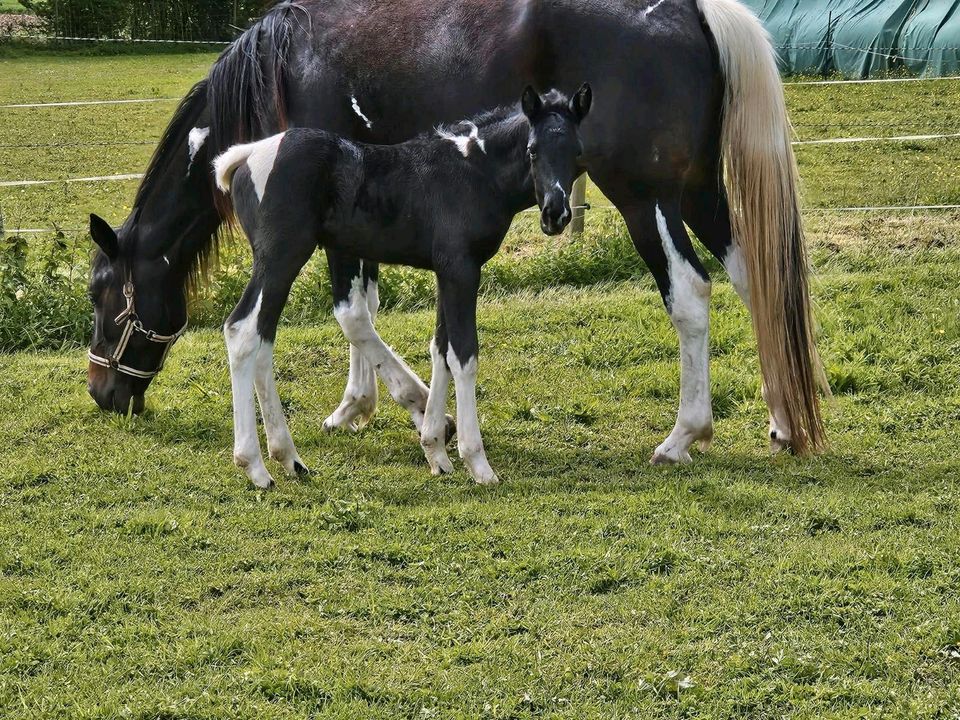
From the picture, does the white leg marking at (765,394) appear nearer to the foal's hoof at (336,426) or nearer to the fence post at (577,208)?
the foal's hoof at (336,426)

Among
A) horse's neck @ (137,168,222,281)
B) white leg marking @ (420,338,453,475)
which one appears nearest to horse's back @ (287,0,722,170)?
horse's neck @ (137,168,222,281)

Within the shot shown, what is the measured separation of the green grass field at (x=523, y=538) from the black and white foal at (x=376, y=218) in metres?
0.41

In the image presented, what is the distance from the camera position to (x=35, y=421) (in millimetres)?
6656

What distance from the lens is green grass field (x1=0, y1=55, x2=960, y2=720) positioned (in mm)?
3932

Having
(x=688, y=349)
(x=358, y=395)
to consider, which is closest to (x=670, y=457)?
(x=688, y=349)

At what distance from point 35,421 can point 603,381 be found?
126 inches

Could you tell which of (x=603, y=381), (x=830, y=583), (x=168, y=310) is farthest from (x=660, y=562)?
(x=168, y=310)

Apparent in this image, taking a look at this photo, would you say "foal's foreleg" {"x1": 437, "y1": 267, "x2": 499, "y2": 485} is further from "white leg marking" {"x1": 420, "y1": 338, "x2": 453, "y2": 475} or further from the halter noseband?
the halter noseband

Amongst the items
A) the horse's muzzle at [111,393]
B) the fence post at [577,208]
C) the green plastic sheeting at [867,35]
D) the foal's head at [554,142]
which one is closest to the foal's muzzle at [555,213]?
the foal's head at [554,142]

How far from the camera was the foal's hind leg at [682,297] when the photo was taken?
5.74 meters

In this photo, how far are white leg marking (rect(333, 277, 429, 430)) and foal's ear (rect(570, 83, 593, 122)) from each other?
154cm

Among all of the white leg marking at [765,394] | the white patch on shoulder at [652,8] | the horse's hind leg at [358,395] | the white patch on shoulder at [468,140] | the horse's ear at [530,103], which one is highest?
the white patch on shoulder at [652,8]

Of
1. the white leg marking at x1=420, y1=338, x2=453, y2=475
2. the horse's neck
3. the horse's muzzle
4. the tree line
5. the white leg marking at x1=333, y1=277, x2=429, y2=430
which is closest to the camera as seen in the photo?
the white leg marking at x1=420, y1=338, x2=453, y2=475

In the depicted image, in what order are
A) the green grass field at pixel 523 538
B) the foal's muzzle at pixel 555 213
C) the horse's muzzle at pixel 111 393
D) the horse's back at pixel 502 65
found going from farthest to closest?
the horse's muzzle at pixel 111 393 → the horse's back at pixel 502 65 → the foal's muzzle at pixel 555 213 → the green grass field at pixel 523 538
